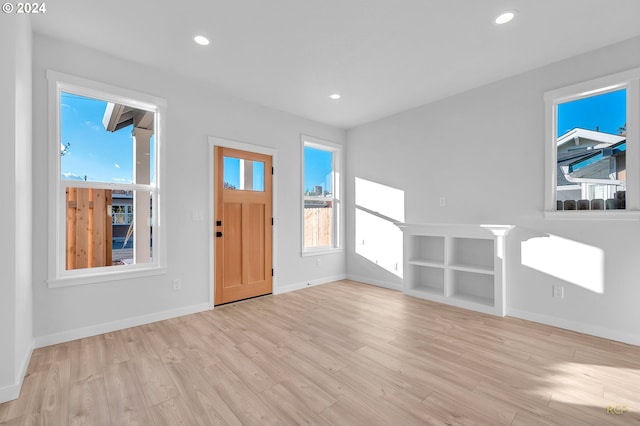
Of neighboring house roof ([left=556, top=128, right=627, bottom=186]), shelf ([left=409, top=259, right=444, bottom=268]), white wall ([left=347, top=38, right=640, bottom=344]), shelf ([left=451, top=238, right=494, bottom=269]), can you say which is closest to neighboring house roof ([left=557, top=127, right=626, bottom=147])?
neighboring house roof ([left=556, top=128, right=627, bottom=186])

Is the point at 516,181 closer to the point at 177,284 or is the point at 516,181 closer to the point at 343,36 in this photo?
the point at 343,36

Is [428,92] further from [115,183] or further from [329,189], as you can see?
[115,183]

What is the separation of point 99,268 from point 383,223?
3.83 m

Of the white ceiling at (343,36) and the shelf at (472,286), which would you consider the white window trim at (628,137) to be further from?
the shelf at (472,286)

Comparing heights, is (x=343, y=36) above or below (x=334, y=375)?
above

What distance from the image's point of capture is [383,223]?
4.86m

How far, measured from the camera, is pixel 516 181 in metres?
3.40

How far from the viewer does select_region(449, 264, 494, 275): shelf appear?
3500mm

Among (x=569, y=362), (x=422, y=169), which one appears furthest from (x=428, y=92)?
(x=569, y=362)

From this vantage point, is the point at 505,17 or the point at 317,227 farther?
the point at 317,227

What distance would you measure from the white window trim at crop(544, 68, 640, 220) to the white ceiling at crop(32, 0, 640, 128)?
0.35 metres

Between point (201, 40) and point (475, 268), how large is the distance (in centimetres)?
391

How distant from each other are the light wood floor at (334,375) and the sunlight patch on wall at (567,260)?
0.55 metres

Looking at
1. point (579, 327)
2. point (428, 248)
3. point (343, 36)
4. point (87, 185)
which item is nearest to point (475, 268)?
point (428, 248)
